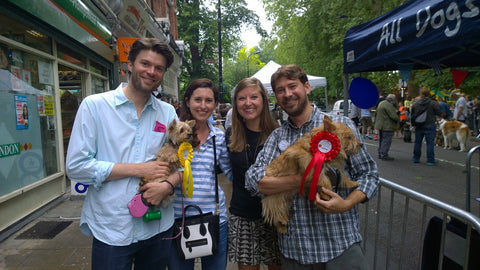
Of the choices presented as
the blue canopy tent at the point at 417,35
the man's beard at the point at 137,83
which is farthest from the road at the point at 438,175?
the man's beard at the point at 137,83

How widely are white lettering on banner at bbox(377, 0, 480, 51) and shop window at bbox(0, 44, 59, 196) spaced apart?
5695 millimetres

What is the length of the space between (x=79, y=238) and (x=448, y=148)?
46.4 ft

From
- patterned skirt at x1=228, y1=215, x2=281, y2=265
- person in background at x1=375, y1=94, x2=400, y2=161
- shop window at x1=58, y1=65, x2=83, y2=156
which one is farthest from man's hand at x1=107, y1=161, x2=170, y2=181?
person in background at x1=375, y1=94, x2=400, y2=161

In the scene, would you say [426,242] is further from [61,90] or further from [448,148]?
[448,148]

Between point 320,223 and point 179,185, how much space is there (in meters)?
1.14

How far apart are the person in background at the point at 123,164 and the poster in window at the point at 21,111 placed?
393 centimetres

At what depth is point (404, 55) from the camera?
3.02 meters

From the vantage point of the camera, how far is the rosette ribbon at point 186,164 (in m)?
1.98

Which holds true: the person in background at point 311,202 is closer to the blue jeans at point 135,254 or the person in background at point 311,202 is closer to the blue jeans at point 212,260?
the blue jeans at point 212,260

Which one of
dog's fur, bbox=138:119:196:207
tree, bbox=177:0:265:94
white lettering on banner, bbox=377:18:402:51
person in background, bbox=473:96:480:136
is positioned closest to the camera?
dog's fur, bbox=138:119:196:207

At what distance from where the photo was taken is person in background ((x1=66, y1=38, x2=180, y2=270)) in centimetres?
165

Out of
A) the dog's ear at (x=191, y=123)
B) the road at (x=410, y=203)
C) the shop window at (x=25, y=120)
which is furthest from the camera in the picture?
the shop window at (x=25, y=120)

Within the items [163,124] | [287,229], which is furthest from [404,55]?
[163,124]

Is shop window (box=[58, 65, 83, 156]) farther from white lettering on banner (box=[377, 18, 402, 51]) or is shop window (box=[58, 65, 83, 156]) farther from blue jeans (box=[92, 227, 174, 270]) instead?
white lettering on banner (box=[377, 18, 402, 51])
